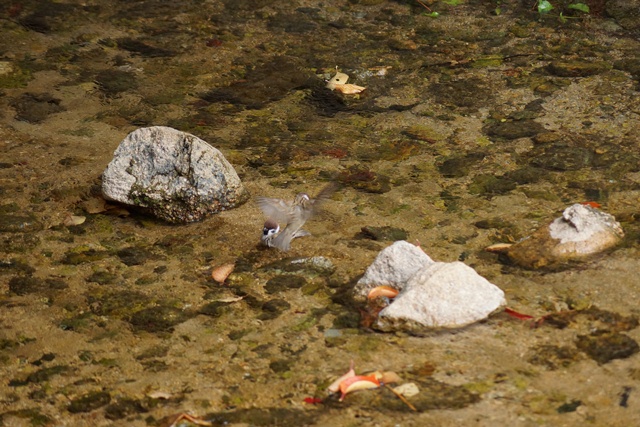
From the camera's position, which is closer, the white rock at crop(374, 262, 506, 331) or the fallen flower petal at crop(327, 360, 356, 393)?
the fallen flower petal at crop(327, 360, 356, 393)

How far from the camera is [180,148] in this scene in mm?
4750

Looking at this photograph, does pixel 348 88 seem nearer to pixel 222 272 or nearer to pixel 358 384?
pixel 222 272

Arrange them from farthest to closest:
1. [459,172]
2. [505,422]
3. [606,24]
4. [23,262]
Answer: [606,24] → [459,172] → [23,262] → [505,422]

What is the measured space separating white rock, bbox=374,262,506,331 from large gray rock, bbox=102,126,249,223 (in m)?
1.54

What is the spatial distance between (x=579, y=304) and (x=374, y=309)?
36.8 inches

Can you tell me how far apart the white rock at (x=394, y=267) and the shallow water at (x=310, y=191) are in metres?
0.16

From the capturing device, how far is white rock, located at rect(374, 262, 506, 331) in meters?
3.54

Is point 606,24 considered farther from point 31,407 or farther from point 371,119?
Result: point 31,407

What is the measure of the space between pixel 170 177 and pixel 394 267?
1.61 m

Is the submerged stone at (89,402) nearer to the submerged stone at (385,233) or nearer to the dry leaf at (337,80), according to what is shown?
the submerged stone at (385,233)

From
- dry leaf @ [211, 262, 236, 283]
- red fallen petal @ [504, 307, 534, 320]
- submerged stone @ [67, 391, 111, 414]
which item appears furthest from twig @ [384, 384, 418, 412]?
dry leaf @ [211, 262, 236, 283]

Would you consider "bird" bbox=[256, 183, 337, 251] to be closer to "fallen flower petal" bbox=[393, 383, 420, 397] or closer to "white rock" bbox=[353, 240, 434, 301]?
"white rock" bbox=[353, 240, 434, 301]

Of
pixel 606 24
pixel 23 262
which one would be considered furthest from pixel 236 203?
pixel 606 24

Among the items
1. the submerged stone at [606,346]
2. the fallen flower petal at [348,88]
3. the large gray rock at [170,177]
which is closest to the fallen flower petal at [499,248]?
the submerged stone at [606,346]
